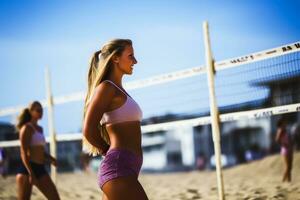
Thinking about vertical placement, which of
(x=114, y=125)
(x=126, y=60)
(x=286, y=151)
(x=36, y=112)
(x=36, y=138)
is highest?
(x=126, y=60)

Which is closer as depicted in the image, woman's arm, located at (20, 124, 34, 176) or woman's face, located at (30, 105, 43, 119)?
woman's arm, located at (20, 124, 34, 176)

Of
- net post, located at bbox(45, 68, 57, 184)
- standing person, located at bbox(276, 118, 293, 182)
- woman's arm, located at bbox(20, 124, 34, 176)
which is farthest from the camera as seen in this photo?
standing person, located at bbox(276, 118, 293, 182)

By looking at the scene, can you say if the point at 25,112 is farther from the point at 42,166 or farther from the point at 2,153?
the point at 2,153

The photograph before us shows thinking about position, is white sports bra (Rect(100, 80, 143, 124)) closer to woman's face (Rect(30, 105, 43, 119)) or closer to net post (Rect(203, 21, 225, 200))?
net post (Rect(203, 21, 225, 200))

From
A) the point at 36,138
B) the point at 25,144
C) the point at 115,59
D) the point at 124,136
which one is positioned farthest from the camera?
the point at 36,138

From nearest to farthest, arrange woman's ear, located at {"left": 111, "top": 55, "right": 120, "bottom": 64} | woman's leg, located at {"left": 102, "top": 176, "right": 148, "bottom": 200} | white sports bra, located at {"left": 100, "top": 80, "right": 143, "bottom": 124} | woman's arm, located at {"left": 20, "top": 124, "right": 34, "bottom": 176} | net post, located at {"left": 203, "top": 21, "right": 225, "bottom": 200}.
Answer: woman's leg, located at {"left": 102, "top": 176, "right": 148, "bottom": 200}, white sports bra, located at {"left": 100, "top": 80, "right": 143, "bottom": 124}, woman's ear, located at {"left": 111, "top": 55, "right": 120, "bottom": 64}, net post, located at {"left": 203, "top": 21, "right": 225, "bottom": 200}, woman's arm, located at {"left": 20, "top": 124, "right": 34, "bottom": 176}

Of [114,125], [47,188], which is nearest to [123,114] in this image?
[114,125]

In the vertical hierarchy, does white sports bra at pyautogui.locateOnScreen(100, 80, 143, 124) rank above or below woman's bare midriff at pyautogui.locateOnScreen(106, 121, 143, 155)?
above

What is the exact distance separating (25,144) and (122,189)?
10.0 feet

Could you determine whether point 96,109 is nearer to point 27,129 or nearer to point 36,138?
point 27,129

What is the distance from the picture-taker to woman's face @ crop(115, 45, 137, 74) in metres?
2.48

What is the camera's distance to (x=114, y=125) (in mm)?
2326

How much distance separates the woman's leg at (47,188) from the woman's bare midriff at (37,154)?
29 cm

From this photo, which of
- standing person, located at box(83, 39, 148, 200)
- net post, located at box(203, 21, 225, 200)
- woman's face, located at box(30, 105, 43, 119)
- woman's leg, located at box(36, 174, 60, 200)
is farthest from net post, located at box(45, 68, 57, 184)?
standing person, located at box(83, 39, 148, 200)
